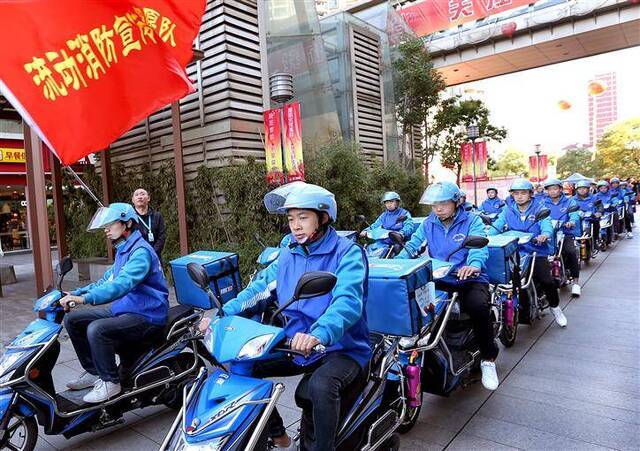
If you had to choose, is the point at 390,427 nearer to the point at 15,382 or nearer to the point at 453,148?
the point at 15,382

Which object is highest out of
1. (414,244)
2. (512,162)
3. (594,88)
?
(594,88)

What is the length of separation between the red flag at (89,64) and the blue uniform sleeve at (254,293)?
118 inches

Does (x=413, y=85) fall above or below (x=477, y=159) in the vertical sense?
above

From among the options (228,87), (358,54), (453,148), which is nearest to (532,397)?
(228,87)

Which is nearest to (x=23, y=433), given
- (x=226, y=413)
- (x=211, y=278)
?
(x=211, y=278)

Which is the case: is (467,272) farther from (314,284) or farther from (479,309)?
(314,284)

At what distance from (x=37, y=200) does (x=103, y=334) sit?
3.93 metres

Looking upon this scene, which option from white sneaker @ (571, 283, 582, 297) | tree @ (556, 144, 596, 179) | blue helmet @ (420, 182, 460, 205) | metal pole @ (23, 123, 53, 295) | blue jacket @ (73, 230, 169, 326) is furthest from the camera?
tree @ (556, 144, 596, 179)

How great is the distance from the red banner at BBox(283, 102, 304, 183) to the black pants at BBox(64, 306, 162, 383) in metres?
5.09

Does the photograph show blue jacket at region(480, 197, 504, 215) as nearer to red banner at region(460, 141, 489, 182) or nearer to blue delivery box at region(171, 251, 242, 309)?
red banner at region(460, 141, 489, 182)

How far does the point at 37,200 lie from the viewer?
238 inches

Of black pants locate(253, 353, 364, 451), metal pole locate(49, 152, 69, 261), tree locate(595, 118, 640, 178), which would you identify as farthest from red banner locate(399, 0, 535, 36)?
black pants locate(253, 353, 364, 451)

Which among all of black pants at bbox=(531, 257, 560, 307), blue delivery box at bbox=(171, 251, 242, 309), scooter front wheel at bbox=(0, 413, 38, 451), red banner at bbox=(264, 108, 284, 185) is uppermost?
red banner at bbox=(264, 108, 284, 185)

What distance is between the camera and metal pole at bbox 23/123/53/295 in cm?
599
